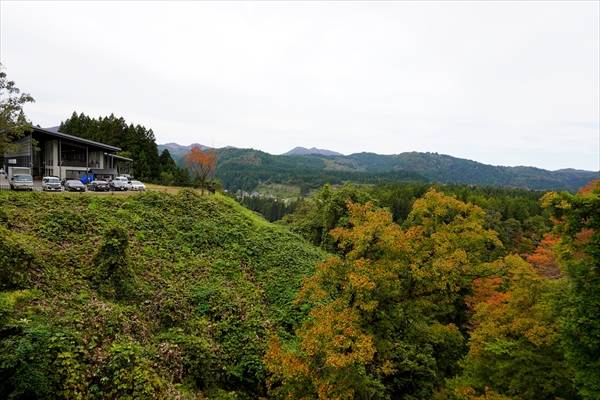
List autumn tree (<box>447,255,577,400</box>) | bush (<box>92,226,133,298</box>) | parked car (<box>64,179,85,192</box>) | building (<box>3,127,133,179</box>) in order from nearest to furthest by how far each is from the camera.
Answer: autumn tree (<box>447,255,577,400</box>) → bush (<box>92,226,133,298</box>) → parked car (<box>64,179,85,192</box>) → building (<box>3,127,133,179</box>)

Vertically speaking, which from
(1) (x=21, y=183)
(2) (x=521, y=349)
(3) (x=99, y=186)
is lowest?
(2) (x=521, y=349)

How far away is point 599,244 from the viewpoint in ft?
33.7

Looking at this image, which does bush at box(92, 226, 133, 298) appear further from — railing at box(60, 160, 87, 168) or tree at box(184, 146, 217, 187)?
railing at box(60, 160, 87, 168)

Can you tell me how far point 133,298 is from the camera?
14.0m

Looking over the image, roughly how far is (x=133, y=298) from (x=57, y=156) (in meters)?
32.3

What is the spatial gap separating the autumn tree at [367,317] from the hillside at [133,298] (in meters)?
2.55

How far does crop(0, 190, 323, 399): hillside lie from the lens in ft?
30.6

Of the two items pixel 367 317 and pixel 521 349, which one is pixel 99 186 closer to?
pixel 367 317

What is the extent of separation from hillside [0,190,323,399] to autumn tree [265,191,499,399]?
8.38 ft

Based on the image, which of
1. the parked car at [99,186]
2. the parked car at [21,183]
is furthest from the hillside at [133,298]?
the parked car at [99,186]

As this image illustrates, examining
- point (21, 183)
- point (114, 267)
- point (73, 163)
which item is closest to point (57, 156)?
point (73, 163)

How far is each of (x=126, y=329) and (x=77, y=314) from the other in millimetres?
1576

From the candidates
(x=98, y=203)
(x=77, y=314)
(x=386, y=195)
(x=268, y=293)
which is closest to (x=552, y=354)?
(x=268, y=293)

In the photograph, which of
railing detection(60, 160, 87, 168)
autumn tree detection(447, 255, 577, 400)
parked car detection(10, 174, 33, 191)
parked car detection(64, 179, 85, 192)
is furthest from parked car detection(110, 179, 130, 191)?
autumn tree detection(447, 255, 577, 400)
